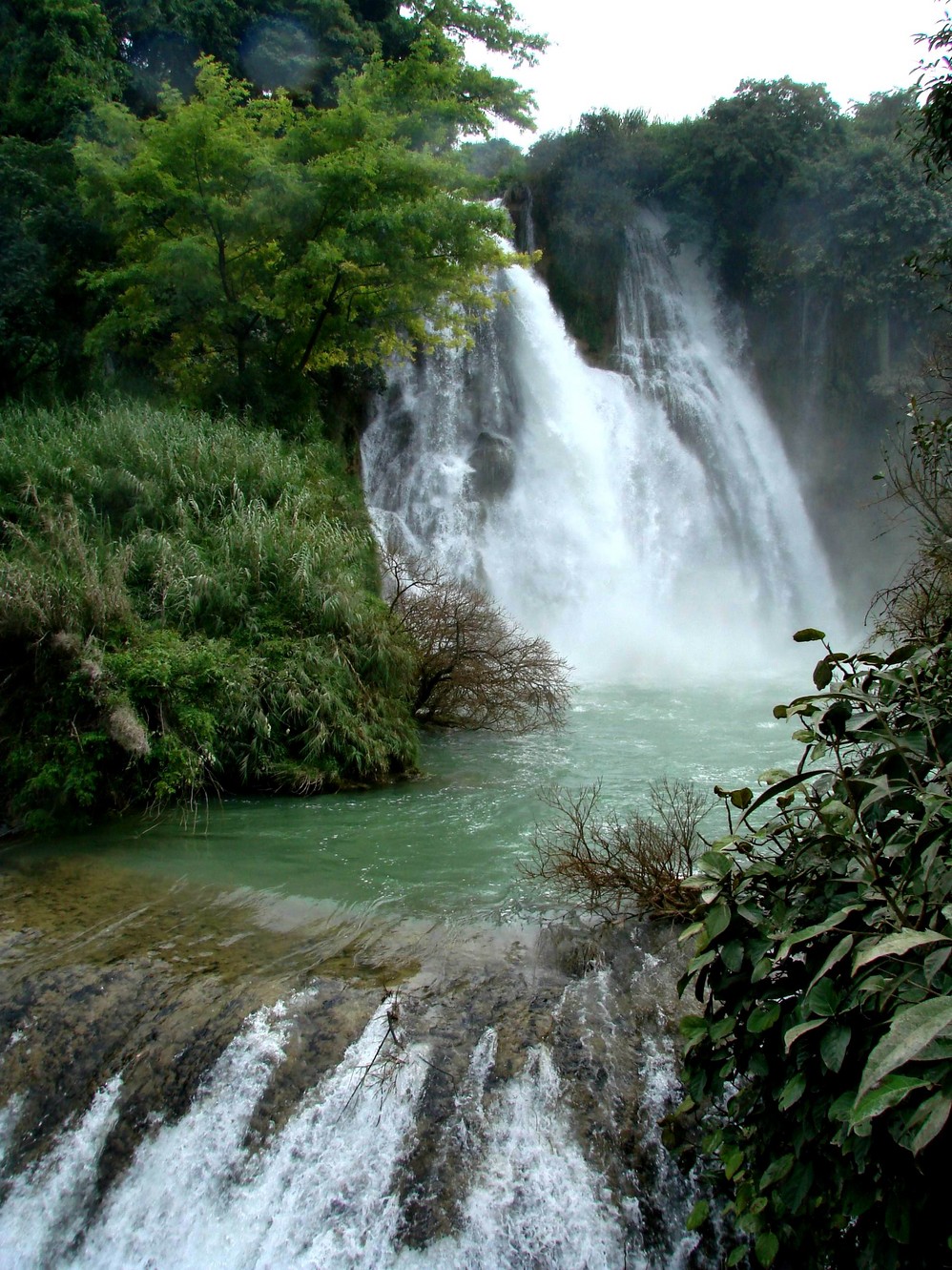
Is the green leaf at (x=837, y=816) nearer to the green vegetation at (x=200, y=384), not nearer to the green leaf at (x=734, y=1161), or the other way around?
the green leaf at (x=734, y=1161)

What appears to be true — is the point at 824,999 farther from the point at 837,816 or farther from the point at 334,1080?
the point at 334,1080

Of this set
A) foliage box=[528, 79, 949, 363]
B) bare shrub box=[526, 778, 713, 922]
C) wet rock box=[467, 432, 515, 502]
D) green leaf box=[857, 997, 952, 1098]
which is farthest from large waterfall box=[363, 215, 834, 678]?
green leaf box=[857, 997, 952, 1098]

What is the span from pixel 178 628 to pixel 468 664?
11.4 feet

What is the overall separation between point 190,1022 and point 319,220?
13.0 m

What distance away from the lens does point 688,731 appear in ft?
37.7

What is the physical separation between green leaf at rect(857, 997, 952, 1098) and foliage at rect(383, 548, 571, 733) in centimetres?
884

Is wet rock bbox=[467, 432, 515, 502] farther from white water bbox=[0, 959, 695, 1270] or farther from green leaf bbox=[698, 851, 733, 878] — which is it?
green leaf bbox=[698, 851, 733, 878]

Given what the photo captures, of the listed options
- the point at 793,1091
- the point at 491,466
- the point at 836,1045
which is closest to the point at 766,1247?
the point at 793,1091

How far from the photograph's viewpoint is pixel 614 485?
808 inches

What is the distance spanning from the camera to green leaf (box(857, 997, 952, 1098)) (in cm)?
188

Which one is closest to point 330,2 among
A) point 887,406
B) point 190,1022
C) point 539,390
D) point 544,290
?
point 544,290

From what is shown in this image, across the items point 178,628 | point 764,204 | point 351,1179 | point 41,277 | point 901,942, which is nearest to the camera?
point 901,942

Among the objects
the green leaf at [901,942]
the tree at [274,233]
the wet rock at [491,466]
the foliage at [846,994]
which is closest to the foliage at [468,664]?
the tree at [274,233]

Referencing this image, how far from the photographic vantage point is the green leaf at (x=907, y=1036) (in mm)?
1877
